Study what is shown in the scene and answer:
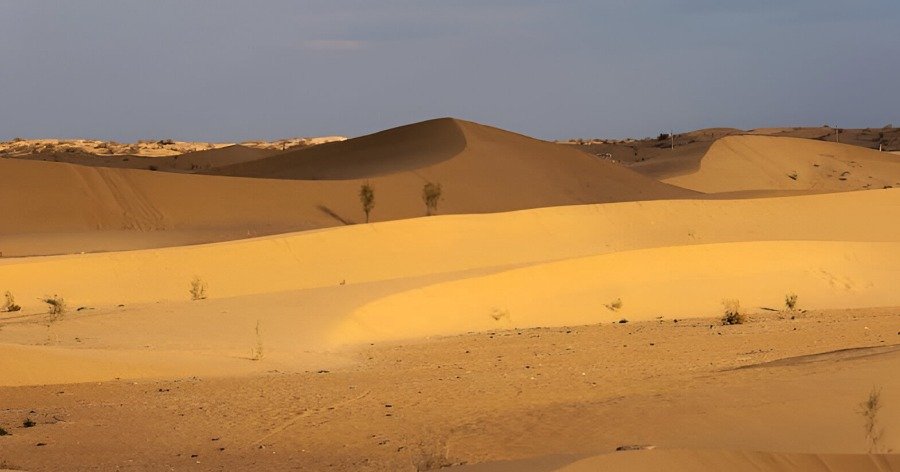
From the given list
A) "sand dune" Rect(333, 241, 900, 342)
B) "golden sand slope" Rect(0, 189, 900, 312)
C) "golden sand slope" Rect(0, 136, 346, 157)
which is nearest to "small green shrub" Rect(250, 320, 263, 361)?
"sand dune" Rect(333, 241, 900, 342)

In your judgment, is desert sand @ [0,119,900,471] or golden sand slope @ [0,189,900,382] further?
golden sand slope @ [0,189,900,382]

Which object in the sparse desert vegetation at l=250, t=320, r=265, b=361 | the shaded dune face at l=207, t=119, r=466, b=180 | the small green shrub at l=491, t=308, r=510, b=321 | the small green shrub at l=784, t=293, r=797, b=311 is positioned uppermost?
the shaded dune face at l=207, t=119, r=466, b=180

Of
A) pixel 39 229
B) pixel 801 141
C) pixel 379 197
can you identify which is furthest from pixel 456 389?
pixel 801 141

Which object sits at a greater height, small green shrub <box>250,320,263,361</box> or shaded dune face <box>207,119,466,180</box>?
shaded dune face <box>207,119,466,180</box>

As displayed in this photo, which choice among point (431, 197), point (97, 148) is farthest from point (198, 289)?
point (97, 148)

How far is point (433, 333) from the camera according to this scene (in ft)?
57.2

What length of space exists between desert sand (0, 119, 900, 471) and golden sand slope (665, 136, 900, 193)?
24227mm

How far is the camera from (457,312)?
61.3 feet

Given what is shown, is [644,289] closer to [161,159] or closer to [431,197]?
[431,197]

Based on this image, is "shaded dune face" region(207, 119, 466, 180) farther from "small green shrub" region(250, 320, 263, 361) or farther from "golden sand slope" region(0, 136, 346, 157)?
"small green shrub" region(250, 320, 263, 361)

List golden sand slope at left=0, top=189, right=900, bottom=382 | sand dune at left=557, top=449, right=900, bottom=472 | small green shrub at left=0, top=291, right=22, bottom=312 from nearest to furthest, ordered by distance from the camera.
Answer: sand dune at left=557, top=449, right=900, bottom=472 → golden sand slope at left=0, top=189, right=900, bottom=382 → small green shrub at left=0, top=291, right=22, bottom=312

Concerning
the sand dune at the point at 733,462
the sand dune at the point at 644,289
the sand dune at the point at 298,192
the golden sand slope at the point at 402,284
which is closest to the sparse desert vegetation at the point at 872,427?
the sand dune at the point at 733,462

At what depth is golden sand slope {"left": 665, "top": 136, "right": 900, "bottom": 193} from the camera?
6109 cm

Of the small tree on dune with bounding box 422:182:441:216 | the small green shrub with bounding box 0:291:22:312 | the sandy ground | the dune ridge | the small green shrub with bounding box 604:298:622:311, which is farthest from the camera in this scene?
the small tree on dune with bounding box 422:182:441:216
